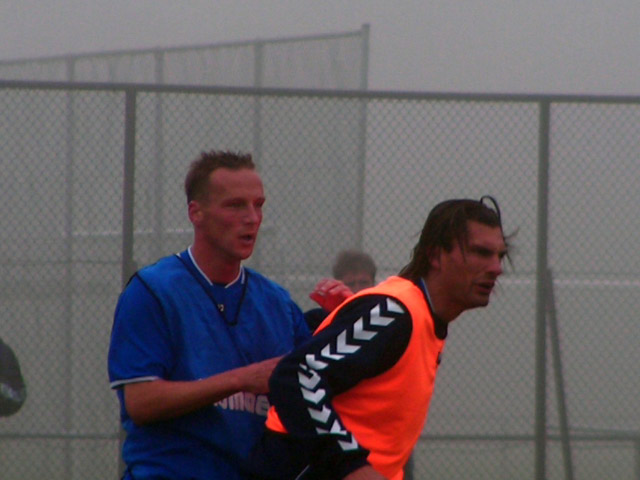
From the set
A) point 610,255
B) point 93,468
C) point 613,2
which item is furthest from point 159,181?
point 613,2

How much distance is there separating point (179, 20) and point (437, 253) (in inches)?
251

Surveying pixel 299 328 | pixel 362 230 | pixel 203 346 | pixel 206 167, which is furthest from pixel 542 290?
pixel 203 346

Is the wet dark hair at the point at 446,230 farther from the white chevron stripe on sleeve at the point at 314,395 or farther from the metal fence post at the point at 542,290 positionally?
the metal fence post at the point at 542,290

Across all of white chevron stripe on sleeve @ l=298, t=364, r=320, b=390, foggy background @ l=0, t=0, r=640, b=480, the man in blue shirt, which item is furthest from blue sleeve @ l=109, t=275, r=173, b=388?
foggy background @ l=0, t=0, r=640, b=480

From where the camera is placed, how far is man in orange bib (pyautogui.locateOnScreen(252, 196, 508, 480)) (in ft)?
9.68

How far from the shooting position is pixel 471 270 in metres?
3.22

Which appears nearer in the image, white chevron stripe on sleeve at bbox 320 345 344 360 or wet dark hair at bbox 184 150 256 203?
white chevron stripe on sleeve at bbox 320 345 344 360

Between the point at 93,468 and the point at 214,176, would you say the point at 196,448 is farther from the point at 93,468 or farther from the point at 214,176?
the point at 93,468

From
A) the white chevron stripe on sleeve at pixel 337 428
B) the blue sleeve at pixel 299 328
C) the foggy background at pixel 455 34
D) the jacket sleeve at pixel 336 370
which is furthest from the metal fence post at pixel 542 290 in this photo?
the white chevron stripe on sleeve at pixel 337 428

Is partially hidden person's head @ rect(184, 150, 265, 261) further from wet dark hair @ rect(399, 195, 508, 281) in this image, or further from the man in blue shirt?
wet dark hair @ rect(399, 195, 508, 281)

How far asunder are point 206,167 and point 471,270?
946 millimetres

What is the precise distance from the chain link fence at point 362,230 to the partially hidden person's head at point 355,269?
0.86ft

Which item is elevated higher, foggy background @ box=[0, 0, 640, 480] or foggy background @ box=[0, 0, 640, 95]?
foggy background @ box=[0, 0, 640, 95]

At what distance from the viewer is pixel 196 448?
336 cm
